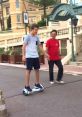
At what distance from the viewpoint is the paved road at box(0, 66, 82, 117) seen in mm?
8445

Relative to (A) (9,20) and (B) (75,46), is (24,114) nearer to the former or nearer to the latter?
(B) (75,46)

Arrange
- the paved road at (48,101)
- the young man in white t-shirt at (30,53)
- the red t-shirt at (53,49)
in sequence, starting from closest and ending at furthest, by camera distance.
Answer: the paved road at (48,101), the young man in white t-shirt at (30,53), the red t-shirt at (53,49)

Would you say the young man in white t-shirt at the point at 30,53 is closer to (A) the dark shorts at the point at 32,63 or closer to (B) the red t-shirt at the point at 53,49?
(A) the dark shorts at the point at 32,63

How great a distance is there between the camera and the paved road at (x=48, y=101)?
27.7 feet

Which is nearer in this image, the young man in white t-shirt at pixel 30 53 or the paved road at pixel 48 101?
the paved road at pixel 48 101

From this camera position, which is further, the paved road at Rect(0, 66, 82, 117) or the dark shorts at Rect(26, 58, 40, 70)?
the dark shorts at Rect(26, 58, 40, 70)

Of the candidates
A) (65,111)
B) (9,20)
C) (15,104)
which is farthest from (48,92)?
(9,20)

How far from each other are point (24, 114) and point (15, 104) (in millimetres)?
1064


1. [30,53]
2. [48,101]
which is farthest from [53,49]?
[48,101]

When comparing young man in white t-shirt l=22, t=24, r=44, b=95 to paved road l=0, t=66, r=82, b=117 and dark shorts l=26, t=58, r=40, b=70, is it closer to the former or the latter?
dark shorts l=26, t=58, r=40, b=70

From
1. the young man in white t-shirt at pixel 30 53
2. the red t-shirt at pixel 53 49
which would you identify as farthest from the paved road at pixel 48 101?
the red t-shirt at pixel 53 49

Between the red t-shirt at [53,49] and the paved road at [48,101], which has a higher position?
the red t-shirt at [53,49]

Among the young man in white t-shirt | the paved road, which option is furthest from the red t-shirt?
the young man in white t-shirt

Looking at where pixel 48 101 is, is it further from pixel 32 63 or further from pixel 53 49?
pixel 53 49
